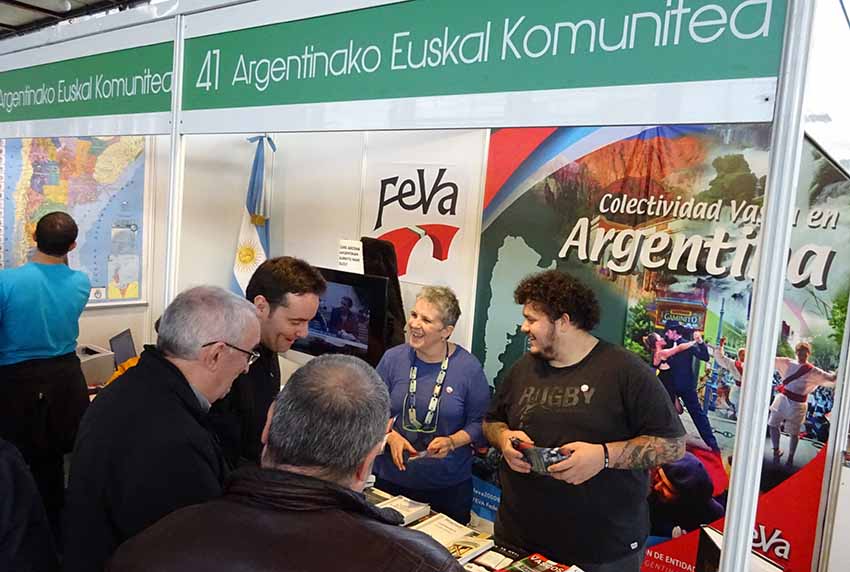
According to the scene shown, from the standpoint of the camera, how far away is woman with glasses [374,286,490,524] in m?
2.62

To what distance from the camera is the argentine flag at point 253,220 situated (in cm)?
418

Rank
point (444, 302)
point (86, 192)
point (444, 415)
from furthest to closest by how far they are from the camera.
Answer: point (86, 192), point (444, 302), point (444, 415)

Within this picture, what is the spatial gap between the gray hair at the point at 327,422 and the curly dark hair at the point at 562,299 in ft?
3.83

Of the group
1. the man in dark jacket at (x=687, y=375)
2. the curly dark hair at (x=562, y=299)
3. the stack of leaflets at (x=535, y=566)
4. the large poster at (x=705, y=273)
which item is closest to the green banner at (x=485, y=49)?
the curly dark hair at (x=562, y=299)

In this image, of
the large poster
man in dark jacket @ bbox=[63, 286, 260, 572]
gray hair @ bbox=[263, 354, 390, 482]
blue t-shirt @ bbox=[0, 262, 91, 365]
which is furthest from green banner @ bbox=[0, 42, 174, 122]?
the large poster

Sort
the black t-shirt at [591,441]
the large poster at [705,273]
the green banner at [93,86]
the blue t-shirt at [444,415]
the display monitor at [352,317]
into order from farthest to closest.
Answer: the display monitor at [352,317]
the large poster at [705,273]
the blue t-shirt at [444,415]
the green banner at [93,86]
the black t-shirt at [591,441]

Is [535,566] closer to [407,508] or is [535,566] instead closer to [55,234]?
[407,508]

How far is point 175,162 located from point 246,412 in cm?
85

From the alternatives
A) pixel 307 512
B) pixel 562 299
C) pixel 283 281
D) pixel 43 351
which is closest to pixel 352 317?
pixel 283 281

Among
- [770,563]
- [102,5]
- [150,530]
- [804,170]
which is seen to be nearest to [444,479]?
[770,563]

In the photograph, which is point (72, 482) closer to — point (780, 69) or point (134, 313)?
point (780, 69)

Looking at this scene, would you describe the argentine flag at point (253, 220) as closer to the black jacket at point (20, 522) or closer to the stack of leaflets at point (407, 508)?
the stack of leaflets at point (407, 508)

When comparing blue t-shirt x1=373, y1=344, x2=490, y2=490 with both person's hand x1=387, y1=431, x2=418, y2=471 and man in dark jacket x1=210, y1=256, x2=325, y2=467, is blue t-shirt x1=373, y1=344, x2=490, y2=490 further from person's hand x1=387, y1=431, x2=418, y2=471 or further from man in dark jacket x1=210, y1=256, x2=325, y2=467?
man in dark jacket x1=210, y1=256, x2=325, y2=467

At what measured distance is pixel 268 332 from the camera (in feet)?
6.84
